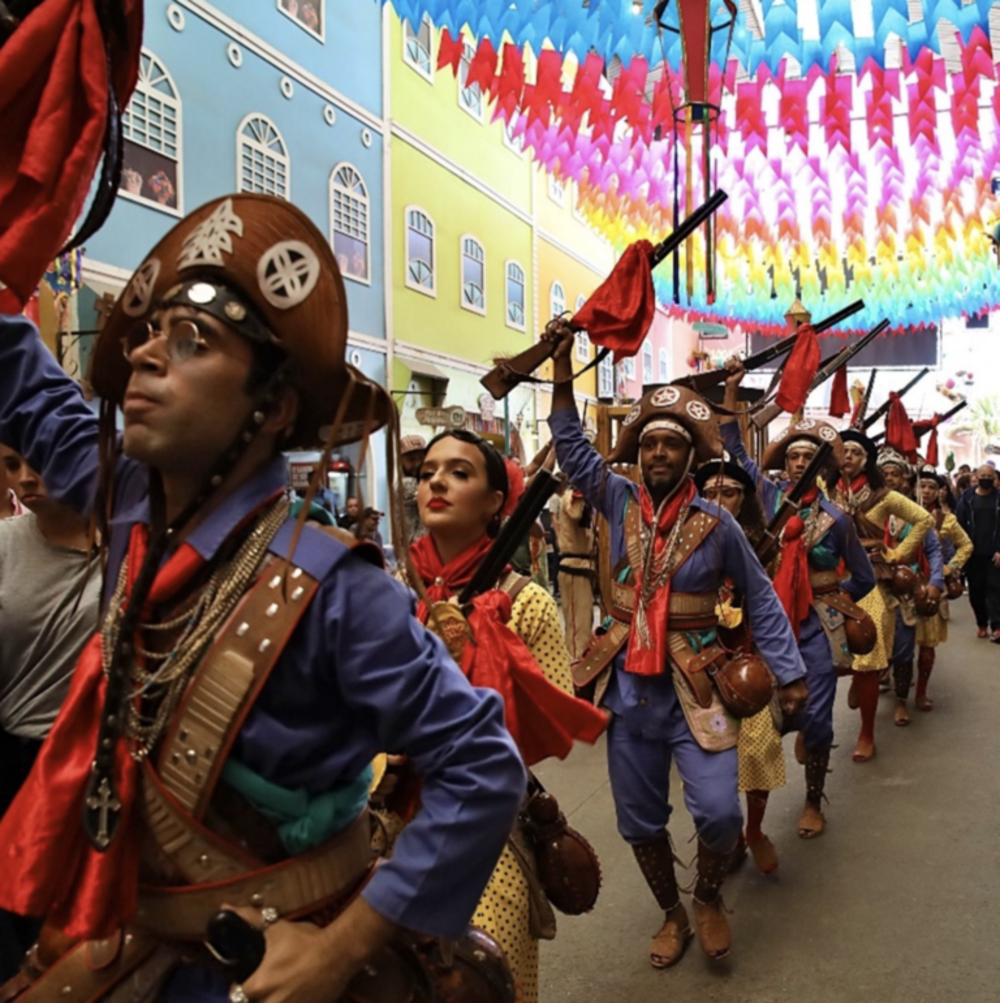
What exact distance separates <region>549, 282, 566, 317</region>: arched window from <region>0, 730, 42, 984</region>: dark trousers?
17.5 m

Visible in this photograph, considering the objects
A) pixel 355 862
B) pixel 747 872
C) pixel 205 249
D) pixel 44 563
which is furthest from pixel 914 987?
pixel 205 249

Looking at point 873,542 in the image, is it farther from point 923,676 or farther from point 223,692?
point 223,692

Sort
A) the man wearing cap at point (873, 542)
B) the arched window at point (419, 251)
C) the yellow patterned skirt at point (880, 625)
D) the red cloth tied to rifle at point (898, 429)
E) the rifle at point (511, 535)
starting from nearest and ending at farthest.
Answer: the rifle at point (511, 535) → the yellow patterned skirt at point (880, 625) → the man wearing cap at point (873, 542) → the red cloth tied to rifle at point (898, 429) → the arched window at point (419, 251)

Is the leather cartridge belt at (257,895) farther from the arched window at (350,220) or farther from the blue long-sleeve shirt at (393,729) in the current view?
the arched window at (350,220)

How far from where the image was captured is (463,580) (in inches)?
113

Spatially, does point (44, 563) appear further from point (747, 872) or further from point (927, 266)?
point (927, 266)

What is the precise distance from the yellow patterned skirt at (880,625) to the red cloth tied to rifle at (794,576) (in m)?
1.11

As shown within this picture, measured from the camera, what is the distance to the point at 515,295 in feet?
58.9

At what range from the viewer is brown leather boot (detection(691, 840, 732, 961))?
3570 millimetres

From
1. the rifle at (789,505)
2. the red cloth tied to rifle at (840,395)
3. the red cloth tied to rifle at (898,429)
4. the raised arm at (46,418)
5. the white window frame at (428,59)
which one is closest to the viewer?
the raised arm at (46,418)

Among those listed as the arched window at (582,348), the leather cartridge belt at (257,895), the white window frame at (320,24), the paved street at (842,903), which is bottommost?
the paved street at (842,903)

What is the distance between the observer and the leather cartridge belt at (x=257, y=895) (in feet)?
4.23

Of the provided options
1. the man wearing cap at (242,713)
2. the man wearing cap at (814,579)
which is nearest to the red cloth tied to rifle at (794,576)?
the man wearing cap at (814,579)

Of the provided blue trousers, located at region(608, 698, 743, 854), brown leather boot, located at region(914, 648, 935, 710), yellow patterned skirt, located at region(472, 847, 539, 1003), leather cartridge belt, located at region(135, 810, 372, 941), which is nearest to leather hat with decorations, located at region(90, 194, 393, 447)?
leather cartridge belt, located at region(135, 810, 372, 941)
